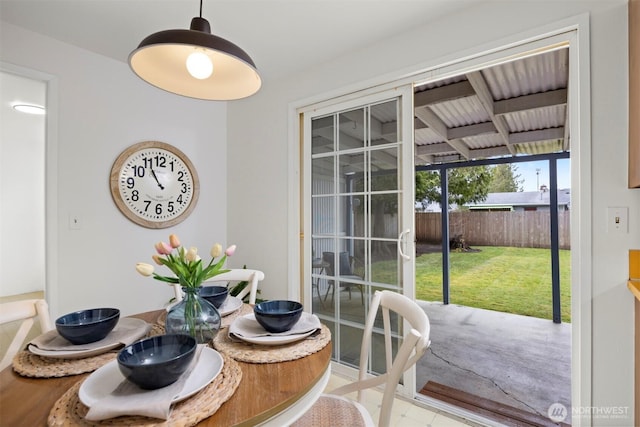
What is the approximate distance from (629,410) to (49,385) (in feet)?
7.46

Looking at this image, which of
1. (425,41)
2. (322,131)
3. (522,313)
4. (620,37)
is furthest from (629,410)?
(522,313)

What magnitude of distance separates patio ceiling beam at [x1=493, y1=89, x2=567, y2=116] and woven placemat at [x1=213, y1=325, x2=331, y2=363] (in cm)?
324

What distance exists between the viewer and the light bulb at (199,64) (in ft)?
4.00

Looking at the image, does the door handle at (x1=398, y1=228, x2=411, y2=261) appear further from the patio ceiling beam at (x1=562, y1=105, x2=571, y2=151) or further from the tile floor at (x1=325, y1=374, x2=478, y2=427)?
the patio ceiling beam at (x1=562, y1=105, x2=571, y2=151)

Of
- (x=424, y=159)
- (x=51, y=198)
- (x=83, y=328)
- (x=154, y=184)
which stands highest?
(x=424, y=159)

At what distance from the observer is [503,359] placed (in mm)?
2744

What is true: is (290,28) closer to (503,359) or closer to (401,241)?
(401,241)

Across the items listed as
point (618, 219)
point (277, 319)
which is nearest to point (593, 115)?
point (618, 219)

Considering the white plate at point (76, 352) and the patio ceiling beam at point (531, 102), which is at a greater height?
the patio ceiling beam at point (531, 102)

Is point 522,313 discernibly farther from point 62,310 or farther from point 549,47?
point 62,310

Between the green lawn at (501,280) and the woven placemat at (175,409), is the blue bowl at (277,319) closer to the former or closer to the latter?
the woven placemat at (175,409)

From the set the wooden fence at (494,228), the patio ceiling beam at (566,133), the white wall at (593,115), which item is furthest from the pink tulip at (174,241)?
the wooden fence at (494,228)

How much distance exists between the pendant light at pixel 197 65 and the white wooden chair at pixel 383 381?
3.72ft

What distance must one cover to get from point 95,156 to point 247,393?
2305 mm
